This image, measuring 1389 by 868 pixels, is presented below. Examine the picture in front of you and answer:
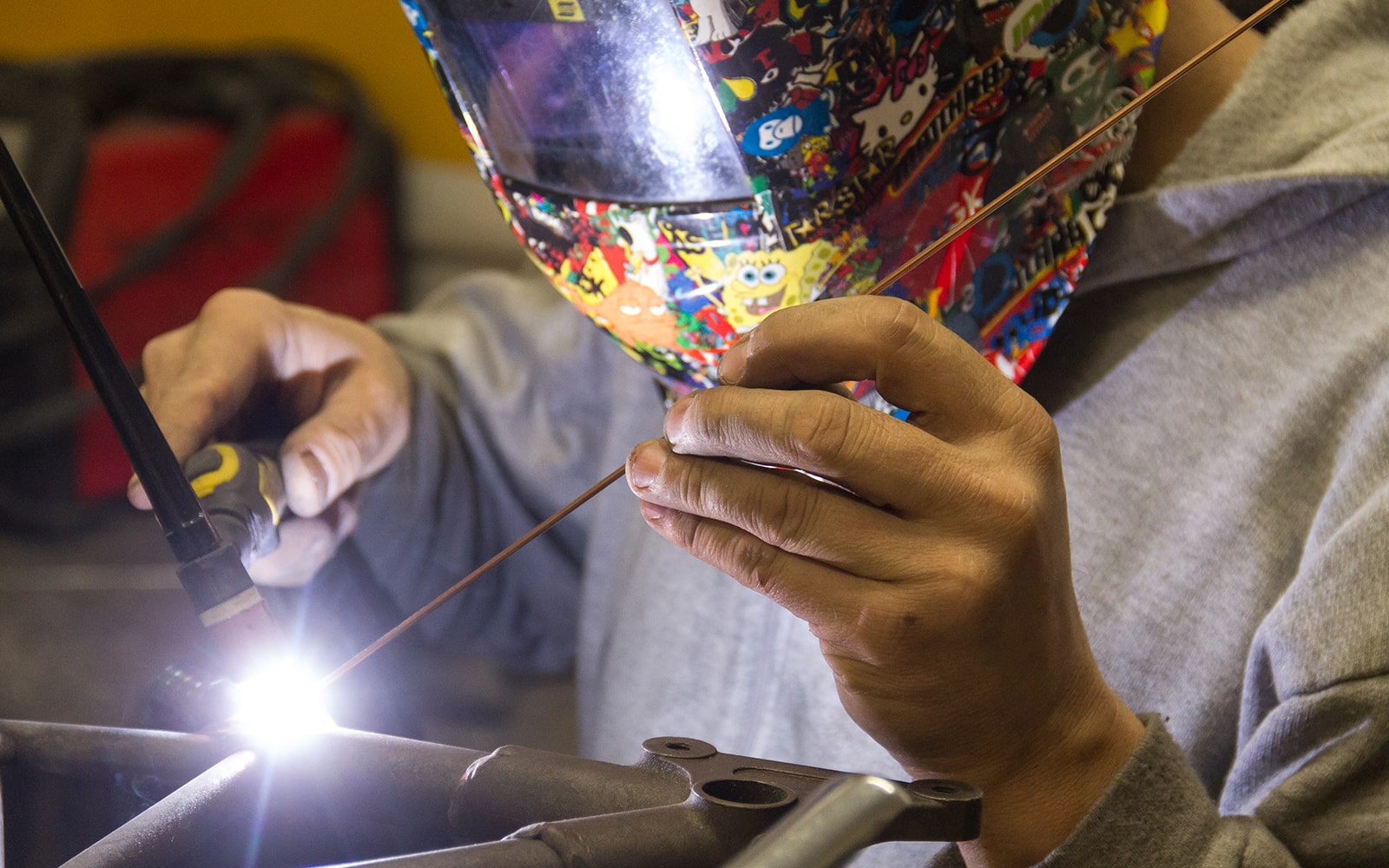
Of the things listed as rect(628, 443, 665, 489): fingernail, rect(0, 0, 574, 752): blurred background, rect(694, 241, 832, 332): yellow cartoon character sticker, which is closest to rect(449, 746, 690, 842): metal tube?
rect(628, 443, 665, 489): fingernail

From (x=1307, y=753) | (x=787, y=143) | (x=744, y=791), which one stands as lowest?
(x=1307, y=753)

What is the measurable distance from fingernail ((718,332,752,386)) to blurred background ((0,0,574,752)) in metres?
0.65

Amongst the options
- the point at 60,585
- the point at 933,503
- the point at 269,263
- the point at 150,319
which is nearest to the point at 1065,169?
the point at 933,503

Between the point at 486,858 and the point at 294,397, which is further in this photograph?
the point at 294,397

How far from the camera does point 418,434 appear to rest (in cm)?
88

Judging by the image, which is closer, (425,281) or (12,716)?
(12,716)

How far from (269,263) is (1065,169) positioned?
1452 millimetres

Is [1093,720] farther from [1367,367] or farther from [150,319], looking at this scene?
[150,319]

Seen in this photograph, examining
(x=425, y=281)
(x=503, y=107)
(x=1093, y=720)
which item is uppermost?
(x=503, y=107)

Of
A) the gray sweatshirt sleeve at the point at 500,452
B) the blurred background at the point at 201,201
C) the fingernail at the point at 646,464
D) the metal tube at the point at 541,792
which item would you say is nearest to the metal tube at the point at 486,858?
the metal tube at the point at 541,792

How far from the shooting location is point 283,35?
201 centimetres

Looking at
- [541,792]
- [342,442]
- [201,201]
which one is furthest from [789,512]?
[201,201]

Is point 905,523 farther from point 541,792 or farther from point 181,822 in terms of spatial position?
point 181,822

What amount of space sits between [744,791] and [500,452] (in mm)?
591
